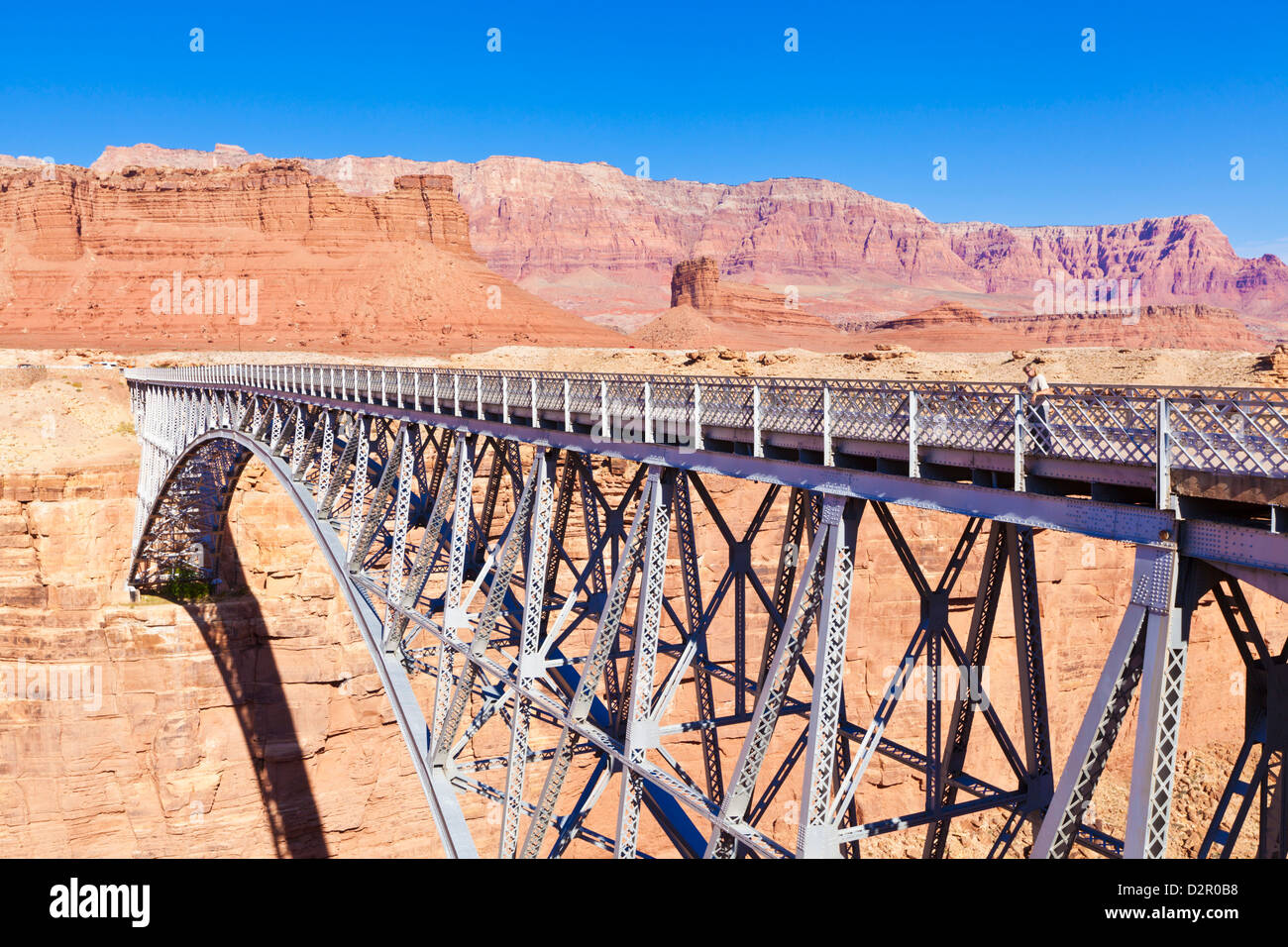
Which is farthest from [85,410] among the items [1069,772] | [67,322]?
[67,322]

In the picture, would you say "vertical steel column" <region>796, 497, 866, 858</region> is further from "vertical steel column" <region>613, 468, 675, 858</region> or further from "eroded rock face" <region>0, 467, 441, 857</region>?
"eroded rock face" <region>0, 467, 441, 857</region>

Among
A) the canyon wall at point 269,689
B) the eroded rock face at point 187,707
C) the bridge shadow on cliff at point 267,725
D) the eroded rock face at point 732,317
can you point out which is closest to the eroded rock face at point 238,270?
the eroded rock face at point 732,317

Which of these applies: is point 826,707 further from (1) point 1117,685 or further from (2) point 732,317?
(2) point 732,317

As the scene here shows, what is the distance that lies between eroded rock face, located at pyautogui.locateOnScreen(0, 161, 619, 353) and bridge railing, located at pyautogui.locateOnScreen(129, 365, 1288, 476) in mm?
85221

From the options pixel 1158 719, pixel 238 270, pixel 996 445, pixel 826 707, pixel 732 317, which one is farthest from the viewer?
pixel 732 317

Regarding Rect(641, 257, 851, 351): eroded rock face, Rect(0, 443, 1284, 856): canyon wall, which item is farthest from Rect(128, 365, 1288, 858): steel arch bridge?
Rect(641, 257, 851, 351): eroded rock face

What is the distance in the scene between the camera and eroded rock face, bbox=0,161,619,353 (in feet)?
316

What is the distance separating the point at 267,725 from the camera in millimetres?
34969

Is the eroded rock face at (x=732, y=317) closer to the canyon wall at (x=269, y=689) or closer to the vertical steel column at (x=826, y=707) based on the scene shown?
the canyon wall at (x=269, y=689)

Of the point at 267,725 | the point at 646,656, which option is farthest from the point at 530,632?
the point at 267,725

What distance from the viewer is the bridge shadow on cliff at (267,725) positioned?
114 ft

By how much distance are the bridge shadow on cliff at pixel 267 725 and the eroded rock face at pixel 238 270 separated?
61.3m

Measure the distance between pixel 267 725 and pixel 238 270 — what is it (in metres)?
82.0

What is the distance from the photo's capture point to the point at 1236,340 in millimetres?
141500
